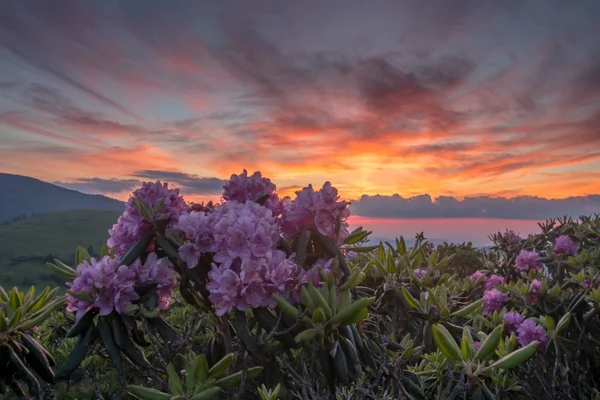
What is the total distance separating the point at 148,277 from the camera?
2.76m

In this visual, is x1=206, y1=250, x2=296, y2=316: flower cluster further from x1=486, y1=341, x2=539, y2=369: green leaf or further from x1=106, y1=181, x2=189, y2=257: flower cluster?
x1=486, y1=341, x2=539, y2=369: green leaf

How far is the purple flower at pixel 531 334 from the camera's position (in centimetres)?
449

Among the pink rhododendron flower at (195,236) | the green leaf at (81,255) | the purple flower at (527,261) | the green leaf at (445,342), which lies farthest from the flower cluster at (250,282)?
the purple flower at (527,261)

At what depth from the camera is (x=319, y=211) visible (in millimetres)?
2754

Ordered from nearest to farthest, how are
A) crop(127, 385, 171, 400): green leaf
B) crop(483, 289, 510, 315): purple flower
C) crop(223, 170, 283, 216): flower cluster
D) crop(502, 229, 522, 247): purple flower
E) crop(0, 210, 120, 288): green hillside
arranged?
crop(127, 385, 171, 400): green leaf
crop(223, 170, 283, 216): flower cluster
crop(483, 289, 510, 315): purple flower
crop(502, 229, 522, 247): purple flower
crop(0, 210, 120, 288): green hillside

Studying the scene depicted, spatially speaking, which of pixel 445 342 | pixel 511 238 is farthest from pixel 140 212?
pixel 511 238

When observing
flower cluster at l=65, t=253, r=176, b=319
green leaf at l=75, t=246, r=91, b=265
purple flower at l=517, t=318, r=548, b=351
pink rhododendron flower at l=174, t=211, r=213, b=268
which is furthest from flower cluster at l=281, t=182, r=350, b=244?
purple flower at l=517, t=318, r=548, b=351

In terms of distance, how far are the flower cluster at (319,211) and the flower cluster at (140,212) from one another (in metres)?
0.69

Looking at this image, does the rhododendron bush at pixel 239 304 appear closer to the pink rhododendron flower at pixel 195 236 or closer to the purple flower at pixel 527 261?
the pink rhododendron flower at pixel 195 236

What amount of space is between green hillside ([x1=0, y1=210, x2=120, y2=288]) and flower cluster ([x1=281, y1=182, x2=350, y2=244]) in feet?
303

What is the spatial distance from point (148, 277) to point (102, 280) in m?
0.25

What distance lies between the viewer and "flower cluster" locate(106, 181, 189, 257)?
2768 mm

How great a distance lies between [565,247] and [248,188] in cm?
601

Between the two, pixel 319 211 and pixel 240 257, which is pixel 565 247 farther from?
pixel 240 257
